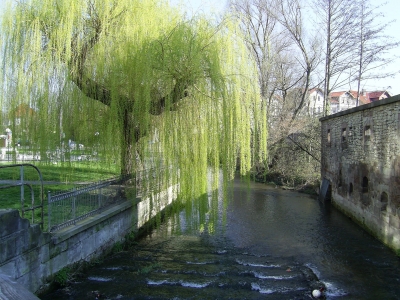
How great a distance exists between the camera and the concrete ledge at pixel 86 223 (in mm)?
6804

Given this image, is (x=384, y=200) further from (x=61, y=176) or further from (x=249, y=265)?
(x=61, y=176)

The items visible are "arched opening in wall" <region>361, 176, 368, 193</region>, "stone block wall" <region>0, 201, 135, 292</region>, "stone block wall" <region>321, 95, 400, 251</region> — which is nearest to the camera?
"stone block wall" <region>0, 201, 135, 292</region>

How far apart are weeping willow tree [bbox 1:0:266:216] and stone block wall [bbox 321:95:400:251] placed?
4036mm

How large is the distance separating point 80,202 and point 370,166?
9.05m

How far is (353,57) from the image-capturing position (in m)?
24.0

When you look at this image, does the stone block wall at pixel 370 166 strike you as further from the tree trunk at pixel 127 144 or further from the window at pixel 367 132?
the tree trunk at pixel 127 144

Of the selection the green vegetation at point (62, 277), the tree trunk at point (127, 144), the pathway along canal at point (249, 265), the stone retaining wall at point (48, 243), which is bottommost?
the pathway along canal at point (249, 265)

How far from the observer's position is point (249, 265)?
8.66 meters

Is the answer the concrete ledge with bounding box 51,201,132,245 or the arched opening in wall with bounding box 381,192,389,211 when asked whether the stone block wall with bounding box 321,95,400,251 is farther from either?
the concrete ledge with bounding box 51,201,132,245

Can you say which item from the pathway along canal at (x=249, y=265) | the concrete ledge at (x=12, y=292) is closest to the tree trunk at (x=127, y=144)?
the pathway along canal at (x=249, y=265)

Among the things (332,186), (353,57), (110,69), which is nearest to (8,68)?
(110,69)

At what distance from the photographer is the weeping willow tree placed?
7.94 meters

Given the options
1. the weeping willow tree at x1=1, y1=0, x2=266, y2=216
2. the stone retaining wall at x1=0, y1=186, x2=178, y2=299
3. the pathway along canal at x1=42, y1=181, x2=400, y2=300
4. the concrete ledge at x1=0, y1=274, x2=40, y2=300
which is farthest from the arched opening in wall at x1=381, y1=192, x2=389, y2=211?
the concrete ledge at x1=0, y1=274, x2=40, y2=300

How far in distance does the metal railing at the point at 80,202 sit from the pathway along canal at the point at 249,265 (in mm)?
1157
